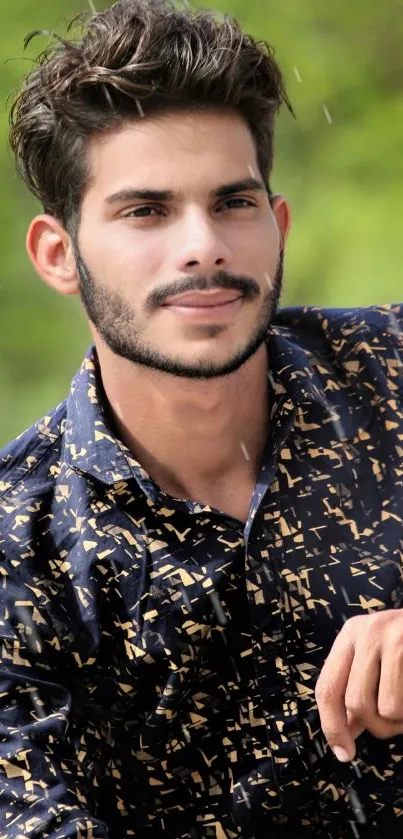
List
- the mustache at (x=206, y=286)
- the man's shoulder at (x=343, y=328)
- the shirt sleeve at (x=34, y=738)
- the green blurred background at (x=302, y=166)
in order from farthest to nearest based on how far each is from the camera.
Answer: the green blurred background at (x=302, y=166), the man's shoulder at (x=343, y=328), the mustache at (x=206, y=286), the shirt sleeve at (x=34, y=738)

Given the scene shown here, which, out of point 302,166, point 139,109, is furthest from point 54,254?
point 302,166

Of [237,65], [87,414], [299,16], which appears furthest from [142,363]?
[299,16]

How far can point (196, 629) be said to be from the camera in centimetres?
209

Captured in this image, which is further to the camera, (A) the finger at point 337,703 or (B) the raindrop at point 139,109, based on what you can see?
(B) the raindrop at point 139,109

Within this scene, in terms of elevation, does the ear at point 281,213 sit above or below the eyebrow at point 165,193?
below

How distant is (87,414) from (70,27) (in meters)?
0.71

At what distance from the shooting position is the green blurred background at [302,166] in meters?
4.54

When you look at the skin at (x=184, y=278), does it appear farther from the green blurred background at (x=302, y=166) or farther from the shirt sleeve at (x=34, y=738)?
the green blurred background at (x=302, y=166)

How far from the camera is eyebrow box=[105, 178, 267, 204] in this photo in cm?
209

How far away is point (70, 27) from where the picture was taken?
241cm

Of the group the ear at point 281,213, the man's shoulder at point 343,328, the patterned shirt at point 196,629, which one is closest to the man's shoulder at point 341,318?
the man's shoulder at point 343,328

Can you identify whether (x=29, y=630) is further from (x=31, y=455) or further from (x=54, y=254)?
(x=54, y=254)

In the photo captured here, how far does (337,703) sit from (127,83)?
100cm

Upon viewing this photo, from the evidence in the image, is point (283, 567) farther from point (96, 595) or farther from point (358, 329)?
point (358, 329)
